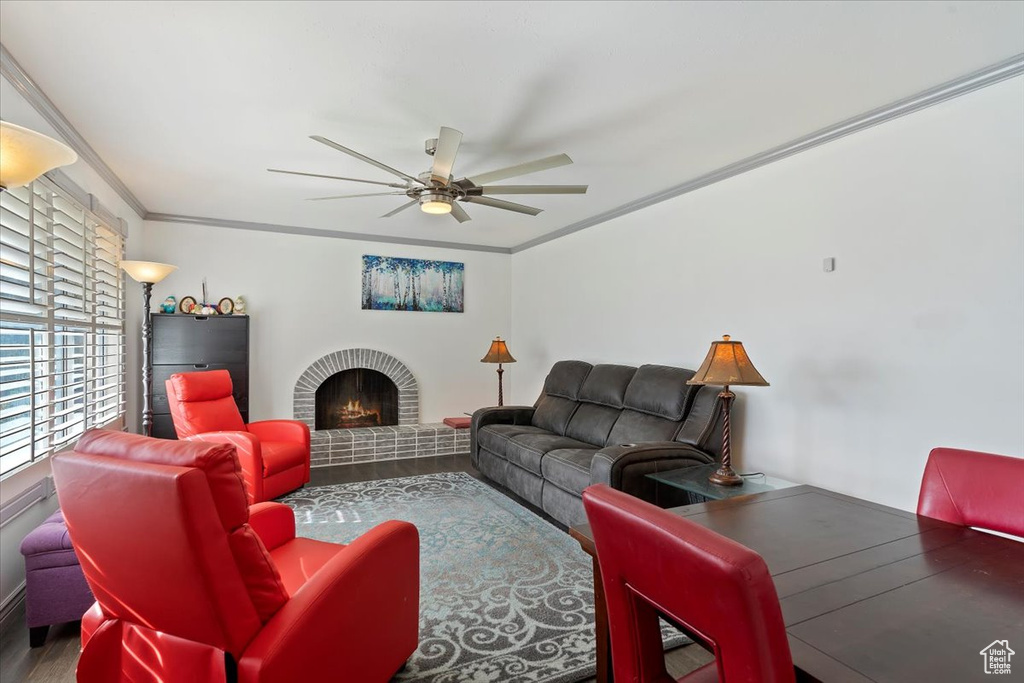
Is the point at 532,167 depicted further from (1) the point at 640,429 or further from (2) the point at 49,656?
(2) the point at 49,656

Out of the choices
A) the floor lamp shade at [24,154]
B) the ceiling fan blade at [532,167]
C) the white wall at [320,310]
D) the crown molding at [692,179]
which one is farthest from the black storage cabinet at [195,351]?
the floor lamp shade at [24,154]

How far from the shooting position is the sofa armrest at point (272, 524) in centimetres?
204

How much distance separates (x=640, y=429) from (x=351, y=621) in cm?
269

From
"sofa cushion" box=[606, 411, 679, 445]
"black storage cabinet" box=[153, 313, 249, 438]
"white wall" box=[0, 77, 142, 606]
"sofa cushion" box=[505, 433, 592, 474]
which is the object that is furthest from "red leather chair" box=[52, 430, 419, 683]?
"black storage cabinet" box=[153, 313, 249, 438]

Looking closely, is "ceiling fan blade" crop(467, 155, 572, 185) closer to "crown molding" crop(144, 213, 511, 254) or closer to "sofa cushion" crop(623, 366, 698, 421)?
"sofa cushion" crop(623, 366, 698, 421)

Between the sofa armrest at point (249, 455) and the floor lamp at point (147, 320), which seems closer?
the sofa armrest at point (249, 455)

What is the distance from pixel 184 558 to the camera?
47.9 inches

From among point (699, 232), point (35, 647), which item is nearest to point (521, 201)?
point (699, 232)

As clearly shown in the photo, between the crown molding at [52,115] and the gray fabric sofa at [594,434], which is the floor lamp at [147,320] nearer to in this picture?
the crown molding at [52,115]

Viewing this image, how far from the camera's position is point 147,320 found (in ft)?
14.8

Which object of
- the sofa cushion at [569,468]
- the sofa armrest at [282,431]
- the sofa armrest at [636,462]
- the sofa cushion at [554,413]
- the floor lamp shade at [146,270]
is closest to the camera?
the sofa armrest at [636,462]

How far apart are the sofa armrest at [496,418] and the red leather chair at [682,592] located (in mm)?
3820

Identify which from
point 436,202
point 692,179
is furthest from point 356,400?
point 692,179

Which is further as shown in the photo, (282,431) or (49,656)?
(282,431)
